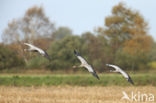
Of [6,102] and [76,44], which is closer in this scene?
[6,102]

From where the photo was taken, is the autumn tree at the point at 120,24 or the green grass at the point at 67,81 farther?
the autumn tree at the point at 120,24

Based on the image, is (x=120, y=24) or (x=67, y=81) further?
(x=120, y=24)

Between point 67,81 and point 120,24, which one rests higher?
point 120,24

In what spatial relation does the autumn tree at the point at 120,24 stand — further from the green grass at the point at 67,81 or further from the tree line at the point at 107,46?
the green grass at the point at 67,81

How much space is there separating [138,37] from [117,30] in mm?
2274

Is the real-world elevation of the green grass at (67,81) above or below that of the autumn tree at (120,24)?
below

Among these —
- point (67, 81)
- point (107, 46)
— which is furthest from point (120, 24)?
point (67, 81)

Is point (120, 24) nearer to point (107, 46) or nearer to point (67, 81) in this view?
point (107, 46)

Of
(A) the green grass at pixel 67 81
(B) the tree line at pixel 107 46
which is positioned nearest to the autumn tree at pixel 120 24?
(B) the tree line at pixel 107 46

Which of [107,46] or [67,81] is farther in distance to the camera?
[107,46]

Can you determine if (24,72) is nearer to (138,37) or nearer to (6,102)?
(138,37)

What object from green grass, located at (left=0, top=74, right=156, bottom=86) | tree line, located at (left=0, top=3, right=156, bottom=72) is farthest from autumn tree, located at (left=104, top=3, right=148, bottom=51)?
green grass, located at (left=0, top=74, right=156, bottom=86)

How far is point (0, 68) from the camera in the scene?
27.6 m

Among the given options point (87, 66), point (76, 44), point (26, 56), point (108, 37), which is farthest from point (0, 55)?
Result: point (87, 66)
